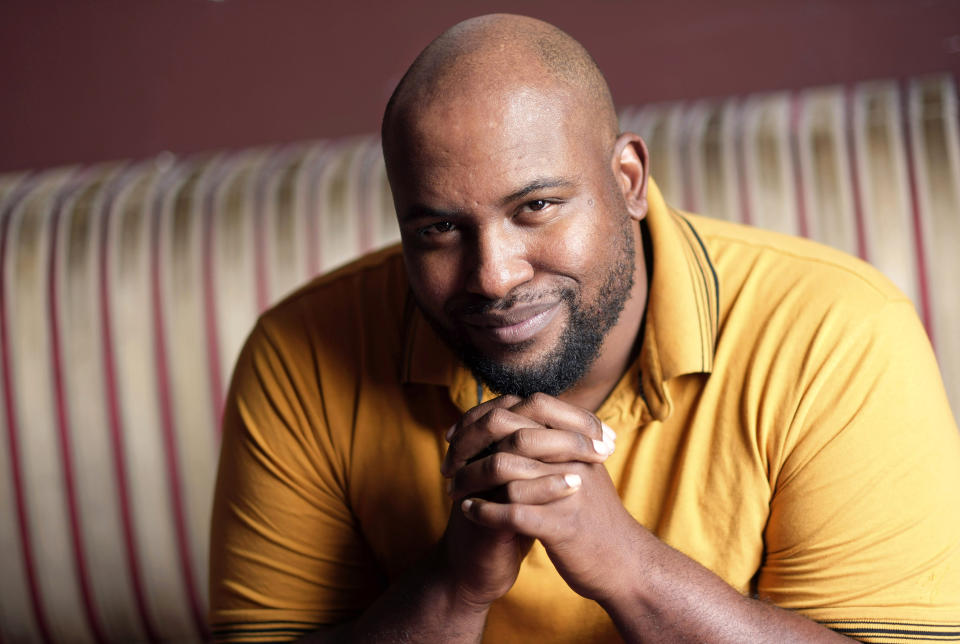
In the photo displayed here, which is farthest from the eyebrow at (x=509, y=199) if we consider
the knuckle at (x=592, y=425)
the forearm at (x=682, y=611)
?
the forearm at (x=682, y=611)

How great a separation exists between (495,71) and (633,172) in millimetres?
208

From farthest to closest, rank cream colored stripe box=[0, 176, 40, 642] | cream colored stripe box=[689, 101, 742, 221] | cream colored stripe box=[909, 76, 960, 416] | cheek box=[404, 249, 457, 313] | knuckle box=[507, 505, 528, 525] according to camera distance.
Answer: cream colored stripe box=[0, 176, 40, 642]
cream colored stripe box=[689, 101, 742, 221]
cream colored stripe box=[909, 76, 960, 416]
cheek box=[404, 249, 457, 313]
knuckle box=[507, 505, 528, 525]

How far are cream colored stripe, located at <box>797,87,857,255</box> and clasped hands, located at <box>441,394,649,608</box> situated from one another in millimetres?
687

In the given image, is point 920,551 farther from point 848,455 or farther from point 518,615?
point 518,615

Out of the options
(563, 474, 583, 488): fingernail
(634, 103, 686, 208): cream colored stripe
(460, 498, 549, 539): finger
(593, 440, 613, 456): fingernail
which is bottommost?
(460, 498, 549, 539): finger

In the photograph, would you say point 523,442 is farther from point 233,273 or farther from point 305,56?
point 305,56

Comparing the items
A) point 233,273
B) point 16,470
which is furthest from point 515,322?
point 16,470

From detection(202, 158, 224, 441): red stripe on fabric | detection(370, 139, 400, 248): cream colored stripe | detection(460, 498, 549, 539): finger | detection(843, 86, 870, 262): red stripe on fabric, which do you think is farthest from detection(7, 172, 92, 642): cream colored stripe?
detection(843, 86, 870, 262): red stripe on fabric

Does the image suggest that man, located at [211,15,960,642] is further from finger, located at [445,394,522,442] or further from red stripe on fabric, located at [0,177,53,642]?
red stripe on fabric, located at [0,177,53,642]

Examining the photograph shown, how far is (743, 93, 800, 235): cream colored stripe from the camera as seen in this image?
56.4 inches

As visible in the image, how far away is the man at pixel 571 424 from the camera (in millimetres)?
886

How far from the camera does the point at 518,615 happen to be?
3.38ft

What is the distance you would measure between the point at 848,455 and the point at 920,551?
112mm

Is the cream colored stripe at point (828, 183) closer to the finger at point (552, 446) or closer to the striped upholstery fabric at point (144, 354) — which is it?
the striped upholstery fabric at point (144, 354)
